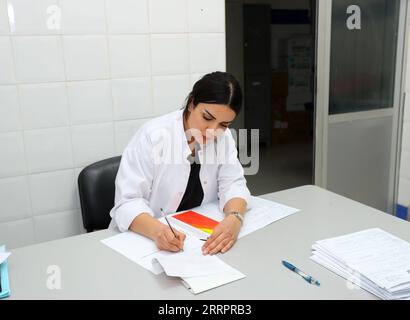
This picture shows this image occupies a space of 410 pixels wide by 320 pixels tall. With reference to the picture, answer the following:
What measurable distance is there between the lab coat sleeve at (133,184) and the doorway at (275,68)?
158 inches

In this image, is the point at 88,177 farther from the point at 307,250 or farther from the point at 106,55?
the point at 307,250

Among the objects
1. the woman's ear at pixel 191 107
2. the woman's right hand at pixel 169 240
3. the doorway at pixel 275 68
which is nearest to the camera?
the woman's right hand at pixel 169 240

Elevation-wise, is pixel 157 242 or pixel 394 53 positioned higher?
pixel 394 53

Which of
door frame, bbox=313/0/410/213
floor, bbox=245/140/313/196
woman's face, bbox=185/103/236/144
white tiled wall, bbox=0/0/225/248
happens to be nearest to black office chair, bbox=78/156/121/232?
white tiled wall, bbox=0/0/225/248

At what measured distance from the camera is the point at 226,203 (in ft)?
5.33

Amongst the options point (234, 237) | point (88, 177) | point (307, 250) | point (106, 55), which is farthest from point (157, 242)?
point (106, 55)

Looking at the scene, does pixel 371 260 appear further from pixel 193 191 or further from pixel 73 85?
pixel 73 85

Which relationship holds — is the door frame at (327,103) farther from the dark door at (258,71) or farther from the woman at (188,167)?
the dark door at (258,71)

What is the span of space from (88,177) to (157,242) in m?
0.64

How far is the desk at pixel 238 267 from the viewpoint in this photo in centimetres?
108

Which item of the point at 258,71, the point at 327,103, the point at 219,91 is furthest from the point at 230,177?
the point at 258,71

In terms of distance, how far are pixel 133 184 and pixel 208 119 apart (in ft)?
1.20

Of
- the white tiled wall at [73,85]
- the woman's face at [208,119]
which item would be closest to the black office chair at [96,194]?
the white tiled wall at [73,85]

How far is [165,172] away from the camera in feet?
5.40
